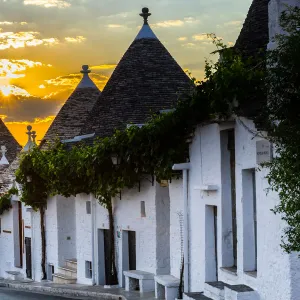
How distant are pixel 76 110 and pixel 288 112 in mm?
24797

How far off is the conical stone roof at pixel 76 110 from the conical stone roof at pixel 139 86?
18.8ft

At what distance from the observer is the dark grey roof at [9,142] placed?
55241mm

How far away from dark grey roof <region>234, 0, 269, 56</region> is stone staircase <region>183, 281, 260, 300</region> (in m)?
4.28

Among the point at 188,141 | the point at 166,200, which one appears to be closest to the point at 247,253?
the point at 188,141

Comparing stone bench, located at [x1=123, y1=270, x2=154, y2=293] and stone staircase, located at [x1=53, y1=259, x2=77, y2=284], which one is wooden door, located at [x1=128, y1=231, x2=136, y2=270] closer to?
stone bench, located at [x1=123, y1=270, x2=154, y2=293]

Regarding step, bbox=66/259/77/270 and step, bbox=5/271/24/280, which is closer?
step, bbox=66/259/77/270

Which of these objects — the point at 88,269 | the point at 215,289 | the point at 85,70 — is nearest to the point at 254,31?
the point at 215,289

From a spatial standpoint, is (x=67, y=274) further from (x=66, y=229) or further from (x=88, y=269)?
(x=88, y=269)

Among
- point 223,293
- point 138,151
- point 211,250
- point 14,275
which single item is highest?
point 138,151

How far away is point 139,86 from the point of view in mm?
29641

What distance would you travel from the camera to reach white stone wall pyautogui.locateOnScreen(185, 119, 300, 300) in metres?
15.8

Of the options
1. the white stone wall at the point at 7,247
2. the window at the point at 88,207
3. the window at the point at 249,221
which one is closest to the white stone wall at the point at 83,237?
the window at the point at 88,207

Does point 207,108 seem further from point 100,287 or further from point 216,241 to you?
point 100,287

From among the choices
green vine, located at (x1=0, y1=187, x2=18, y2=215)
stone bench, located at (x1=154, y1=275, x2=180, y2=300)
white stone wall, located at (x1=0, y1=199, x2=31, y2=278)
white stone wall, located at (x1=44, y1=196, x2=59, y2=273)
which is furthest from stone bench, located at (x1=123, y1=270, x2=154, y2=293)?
green vine, located at (x1=0, y1=187, x2=18, y2=215)
